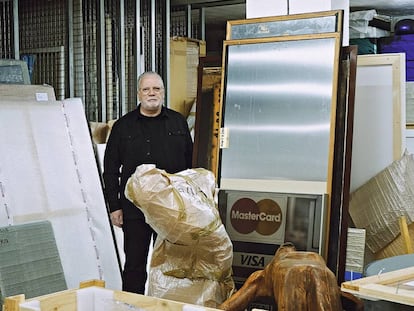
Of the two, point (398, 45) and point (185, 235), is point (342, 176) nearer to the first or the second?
point (185, 235)

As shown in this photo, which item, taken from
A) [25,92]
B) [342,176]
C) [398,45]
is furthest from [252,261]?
[398,45]

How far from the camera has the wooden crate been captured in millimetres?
2162

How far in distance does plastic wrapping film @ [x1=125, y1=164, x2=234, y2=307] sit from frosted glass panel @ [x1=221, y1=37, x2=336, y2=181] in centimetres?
72

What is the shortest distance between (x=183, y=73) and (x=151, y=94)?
87.5 inches

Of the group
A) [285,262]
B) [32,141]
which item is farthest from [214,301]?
[32,141]

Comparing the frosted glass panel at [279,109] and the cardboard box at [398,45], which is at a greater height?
the cardboard box at [398,45]

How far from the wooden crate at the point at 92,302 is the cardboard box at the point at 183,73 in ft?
12.3

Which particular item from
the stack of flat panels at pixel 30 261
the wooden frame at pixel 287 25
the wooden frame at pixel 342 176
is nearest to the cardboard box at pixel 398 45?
the wooden frame at pixel 287 25

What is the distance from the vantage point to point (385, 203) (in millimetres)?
4043

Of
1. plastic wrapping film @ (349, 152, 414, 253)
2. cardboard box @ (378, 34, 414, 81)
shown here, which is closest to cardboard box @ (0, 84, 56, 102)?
plastic wrapping film @ (349, 152, 414, 253)

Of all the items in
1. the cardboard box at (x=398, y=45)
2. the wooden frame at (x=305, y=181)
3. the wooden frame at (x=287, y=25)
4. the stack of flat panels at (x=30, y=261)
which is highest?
the cardboard box at (x=398, y=45)

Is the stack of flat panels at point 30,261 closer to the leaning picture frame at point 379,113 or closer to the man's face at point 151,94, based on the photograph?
the man's face at point 151,94

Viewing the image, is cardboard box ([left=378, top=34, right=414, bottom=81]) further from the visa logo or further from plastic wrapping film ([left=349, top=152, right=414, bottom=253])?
the visa logo

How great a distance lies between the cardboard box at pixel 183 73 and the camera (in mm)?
6051
